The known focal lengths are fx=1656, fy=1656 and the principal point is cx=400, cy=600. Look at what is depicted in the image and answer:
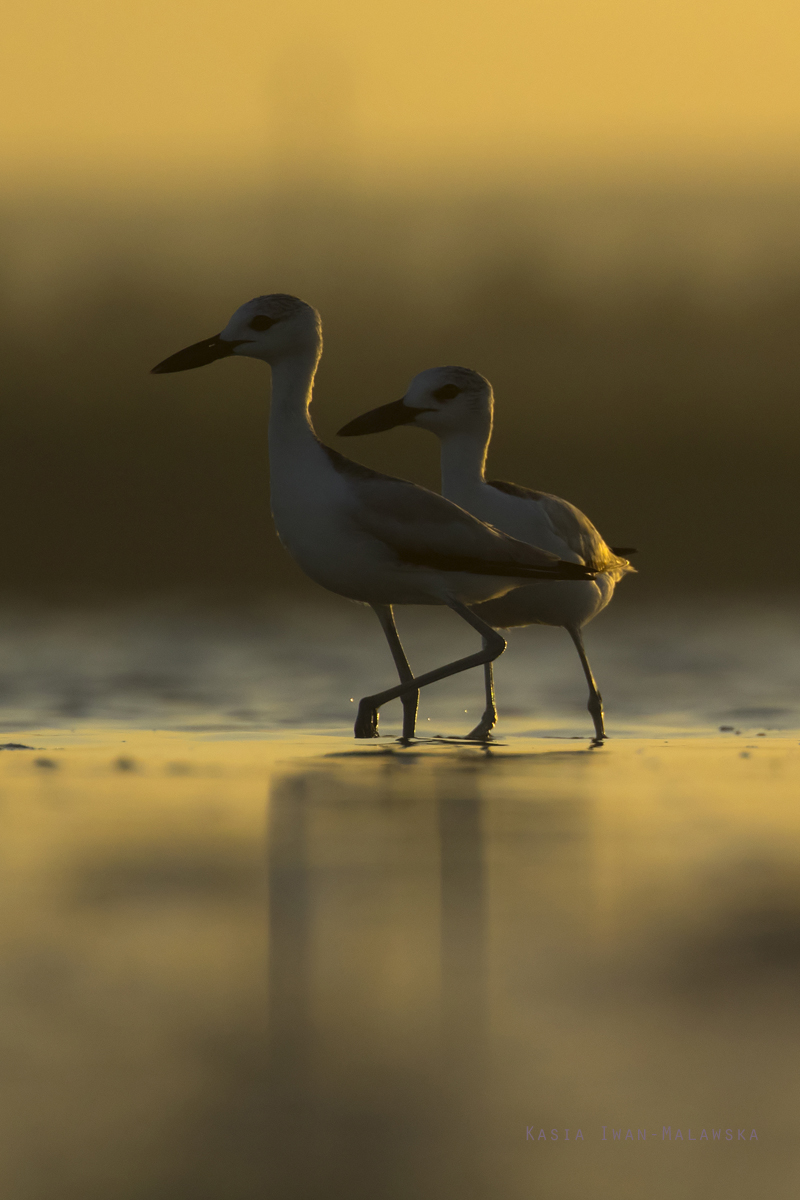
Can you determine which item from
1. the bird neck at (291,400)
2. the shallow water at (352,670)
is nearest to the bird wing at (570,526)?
the shallow water at (352,670)

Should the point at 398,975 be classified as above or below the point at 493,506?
below

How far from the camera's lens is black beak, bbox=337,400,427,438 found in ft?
25.7

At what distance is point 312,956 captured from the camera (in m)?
3.17

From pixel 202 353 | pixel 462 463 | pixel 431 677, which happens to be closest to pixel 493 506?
pixel 462 463

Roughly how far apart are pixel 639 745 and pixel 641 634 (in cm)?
597

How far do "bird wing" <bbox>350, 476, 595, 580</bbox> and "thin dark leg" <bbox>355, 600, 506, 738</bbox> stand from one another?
291 millimetres

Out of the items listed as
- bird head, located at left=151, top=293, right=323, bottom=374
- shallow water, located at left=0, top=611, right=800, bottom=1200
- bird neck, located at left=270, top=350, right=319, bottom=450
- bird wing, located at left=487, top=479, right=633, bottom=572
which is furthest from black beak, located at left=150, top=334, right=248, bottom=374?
shallow water, located at left=0, top=611, right=800, bottom=1200

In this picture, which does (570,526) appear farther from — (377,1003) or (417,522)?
(377,1003)

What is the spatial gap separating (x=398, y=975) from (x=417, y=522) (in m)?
3.87

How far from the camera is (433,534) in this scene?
268 inches

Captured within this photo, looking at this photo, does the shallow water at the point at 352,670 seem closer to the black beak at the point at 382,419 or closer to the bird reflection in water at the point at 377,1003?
the black beak at the point at 382,419

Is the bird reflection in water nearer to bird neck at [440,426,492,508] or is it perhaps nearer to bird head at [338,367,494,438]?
bird neck at [440,426,492,508]

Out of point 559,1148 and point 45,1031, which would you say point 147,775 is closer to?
point 45,1031

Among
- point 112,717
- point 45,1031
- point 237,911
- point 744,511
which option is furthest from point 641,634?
point 45,1031
